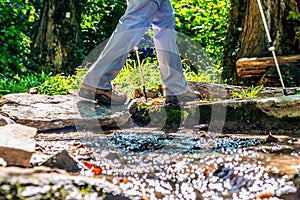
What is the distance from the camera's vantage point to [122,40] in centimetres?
324

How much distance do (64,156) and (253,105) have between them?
5.78ft

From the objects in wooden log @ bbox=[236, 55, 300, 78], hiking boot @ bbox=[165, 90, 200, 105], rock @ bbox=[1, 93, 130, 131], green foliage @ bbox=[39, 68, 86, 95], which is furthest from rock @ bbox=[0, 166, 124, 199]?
wooden log @ bbox=[236, 55, 300, 78]

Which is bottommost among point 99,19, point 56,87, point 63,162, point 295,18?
point 56,87

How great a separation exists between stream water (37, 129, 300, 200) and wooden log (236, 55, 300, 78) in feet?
8.54

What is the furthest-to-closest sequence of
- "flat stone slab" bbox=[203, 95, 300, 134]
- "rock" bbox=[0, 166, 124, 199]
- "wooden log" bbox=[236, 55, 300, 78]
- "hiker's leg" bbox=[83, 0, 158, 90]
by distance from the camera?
"wooden log" bbox=[236, 55, 300, 78] → "hiker's leg" bbox=[83, 0, 158, 90] → "flat stone slab" bbox=[203, 95, 300, 134] → "rock" bbox=[0, 166, 124, 199]

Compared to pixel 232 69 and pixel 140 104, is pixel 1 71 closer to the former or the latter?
pixel 232 69

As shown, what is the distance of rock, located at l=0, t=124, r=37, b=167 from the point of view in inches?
62.0

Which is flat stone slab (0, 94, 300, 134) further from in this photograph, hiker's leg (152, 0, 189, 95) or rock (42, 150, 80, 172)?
rock (42, 150, 80, 172)

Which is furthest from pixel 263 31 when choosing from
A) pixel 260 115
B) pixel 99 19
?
pixel 99 19

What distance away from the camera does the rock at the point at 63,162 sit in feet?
5.53

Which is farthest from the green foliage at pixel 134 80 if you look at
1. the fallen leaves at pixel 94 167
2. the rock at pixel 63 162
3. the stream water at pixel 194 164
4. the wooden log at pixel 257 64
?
the rock at pixel 63 162

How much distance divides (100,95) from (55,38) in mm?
5407

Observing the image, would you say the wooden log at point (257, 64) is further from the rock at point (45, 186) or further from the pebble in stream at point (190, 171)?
the rock at point (45, 186)

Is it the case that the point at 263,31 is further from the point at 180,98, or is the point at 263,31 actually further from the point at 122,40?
the point at 122,40
